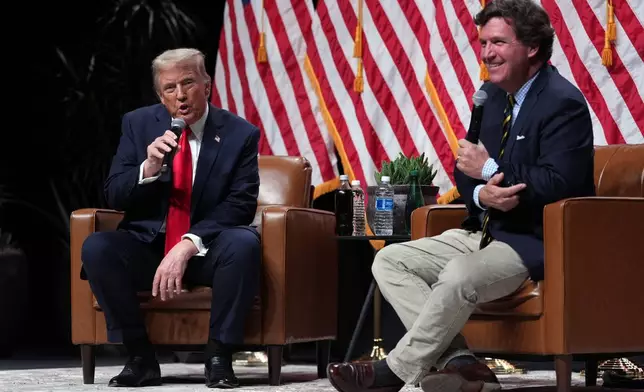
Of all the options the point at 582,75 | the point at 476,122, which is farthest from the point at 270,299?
the point at 582,75

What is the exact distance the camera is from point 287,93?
220 inches

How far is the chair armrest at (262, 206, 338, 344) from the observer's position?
153 inches

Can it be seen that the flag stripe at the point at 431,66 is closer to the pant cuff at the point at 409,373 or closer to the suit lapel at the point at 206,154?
the suit lapel at the point at 206,154

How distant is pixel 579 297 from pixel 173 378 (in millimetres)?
1675

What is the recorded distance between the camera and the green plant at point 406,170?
4.56 meters

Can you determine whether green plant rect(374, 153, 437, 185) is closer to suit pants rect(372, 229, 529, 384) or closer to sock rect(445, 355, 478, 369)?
suit pants rect(372, 229, 529, 384)

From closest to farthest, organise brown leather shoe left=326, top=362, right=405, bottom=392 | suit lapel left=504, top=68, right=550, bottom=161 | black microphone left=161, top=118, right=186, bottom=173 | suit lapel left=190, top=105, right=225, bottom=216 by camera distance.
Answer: brown leather shoe left=326, top=362, right=405, bottom=392
suit lapel left=504, top=68, right=550, bottom=161
black microphone left=161, top=118, right=186, bottom=173
suit lapel left=190, top=105, right=225, bottom=216

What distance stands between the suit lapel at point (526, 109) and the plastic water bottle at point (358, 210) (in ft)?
4.50

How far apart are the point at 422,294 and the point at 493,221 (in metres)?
0.31

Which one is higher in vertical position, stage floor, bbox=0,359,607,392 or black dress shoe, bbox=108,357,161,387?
black dress shoe, bbox=108,357,161,387

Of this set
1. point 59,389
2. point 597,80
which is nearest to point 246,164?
point 59,389

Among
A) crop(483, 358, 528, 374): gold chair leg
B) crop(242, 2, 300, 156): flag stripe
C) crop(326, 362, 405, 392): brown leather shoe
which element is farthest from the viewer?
crop(242, 2, 300, 156): flag stripe

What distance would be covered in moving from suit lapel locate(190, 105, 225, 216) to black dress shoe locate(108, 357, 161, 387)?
53 centimetres

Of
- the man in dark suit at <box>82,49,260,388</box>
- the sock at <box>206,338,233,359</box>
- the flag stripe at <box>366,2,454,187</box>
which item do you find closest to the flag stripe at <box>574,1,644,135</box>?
the flag stripe at <box>366,2,454,187</box>
